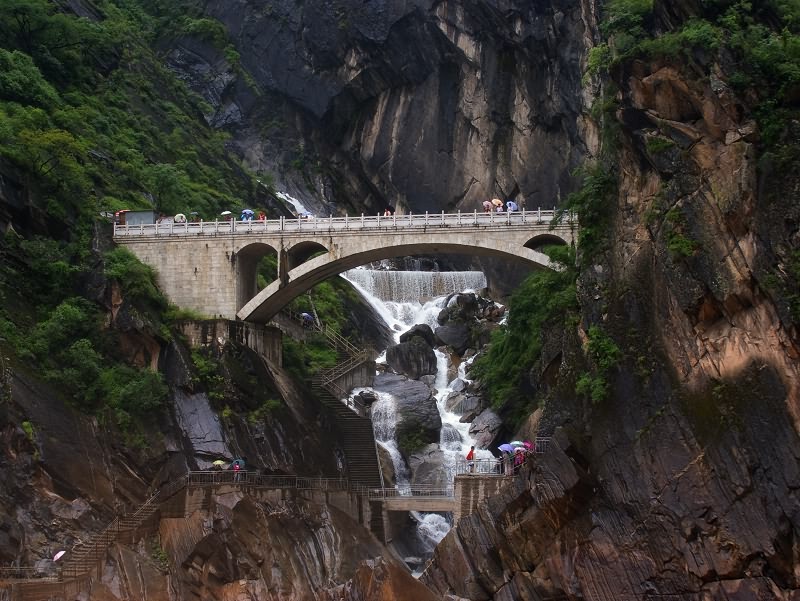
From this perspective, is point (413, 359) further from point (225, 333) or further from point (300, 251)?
A: point (225, 333)

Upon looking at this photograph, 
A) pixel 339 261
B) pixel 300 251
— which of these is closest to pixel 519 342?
pixel 339 261

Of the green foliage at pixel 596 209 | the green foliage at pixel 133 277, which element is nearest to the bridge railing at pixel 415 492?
the green foliage at pixel 133 277

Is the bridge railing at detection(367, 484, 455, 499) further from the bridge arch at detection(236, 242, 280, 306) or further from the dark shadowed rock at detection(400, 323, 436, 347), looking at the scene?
the dark shadowed rock at detection(400, 323, 436, 347)

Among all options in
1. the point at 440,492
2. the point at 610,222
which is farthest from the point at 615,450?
the point at 440,492

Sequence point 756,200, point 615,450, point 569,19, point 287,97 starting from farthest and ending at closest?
point 287,97, point 569,19, point 615,450, point 756,200

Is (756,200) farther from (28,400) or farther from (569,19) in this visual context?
(569,19)

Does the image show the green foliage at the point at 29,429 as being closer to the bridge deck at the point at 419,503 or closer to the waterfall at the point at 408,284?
the bridge deck at the point at 419,503

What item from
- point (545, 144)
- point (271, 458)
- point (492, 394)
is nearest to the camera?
point (271, 458)
